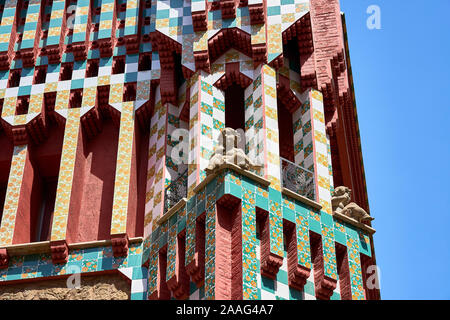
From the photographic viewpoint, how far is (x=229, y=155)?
52.0 ft

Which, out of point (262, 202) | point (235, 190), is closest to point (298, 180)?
point (262, 202)

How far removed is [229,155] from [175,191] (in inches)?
57.5

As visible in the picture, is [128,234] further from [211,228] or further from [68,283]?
[211,228]

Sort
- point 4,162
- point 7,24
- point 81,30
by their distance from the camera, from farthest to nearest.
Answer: point 7,24, point 81,30, point 4,162

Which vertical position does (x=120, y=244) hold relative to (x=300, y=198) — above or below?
below

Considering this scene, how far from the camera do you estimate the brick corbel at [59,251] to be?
16778mm

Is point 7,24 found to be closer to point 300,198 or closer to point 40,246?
point 40,246

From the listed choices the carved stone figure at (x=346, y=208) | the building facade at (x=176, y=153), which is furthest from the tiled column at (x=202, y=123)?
the carved stone figure at (x=346, y=208)

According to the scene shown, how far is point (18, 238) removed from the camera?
1739 centimetres

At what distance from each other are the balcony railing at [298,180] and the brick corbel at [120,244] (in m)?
2.46

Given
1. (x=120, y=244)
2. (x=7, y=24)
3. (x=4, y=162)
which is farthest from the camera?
(x=7, y=24)

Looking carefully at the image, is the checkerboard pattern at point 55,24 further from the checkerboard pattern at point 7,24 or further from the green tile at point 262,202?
the green tile at point 262,202

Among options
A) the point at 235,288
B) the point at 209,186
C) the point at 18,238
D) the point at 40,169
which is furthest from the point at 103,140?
the point at 235,288
